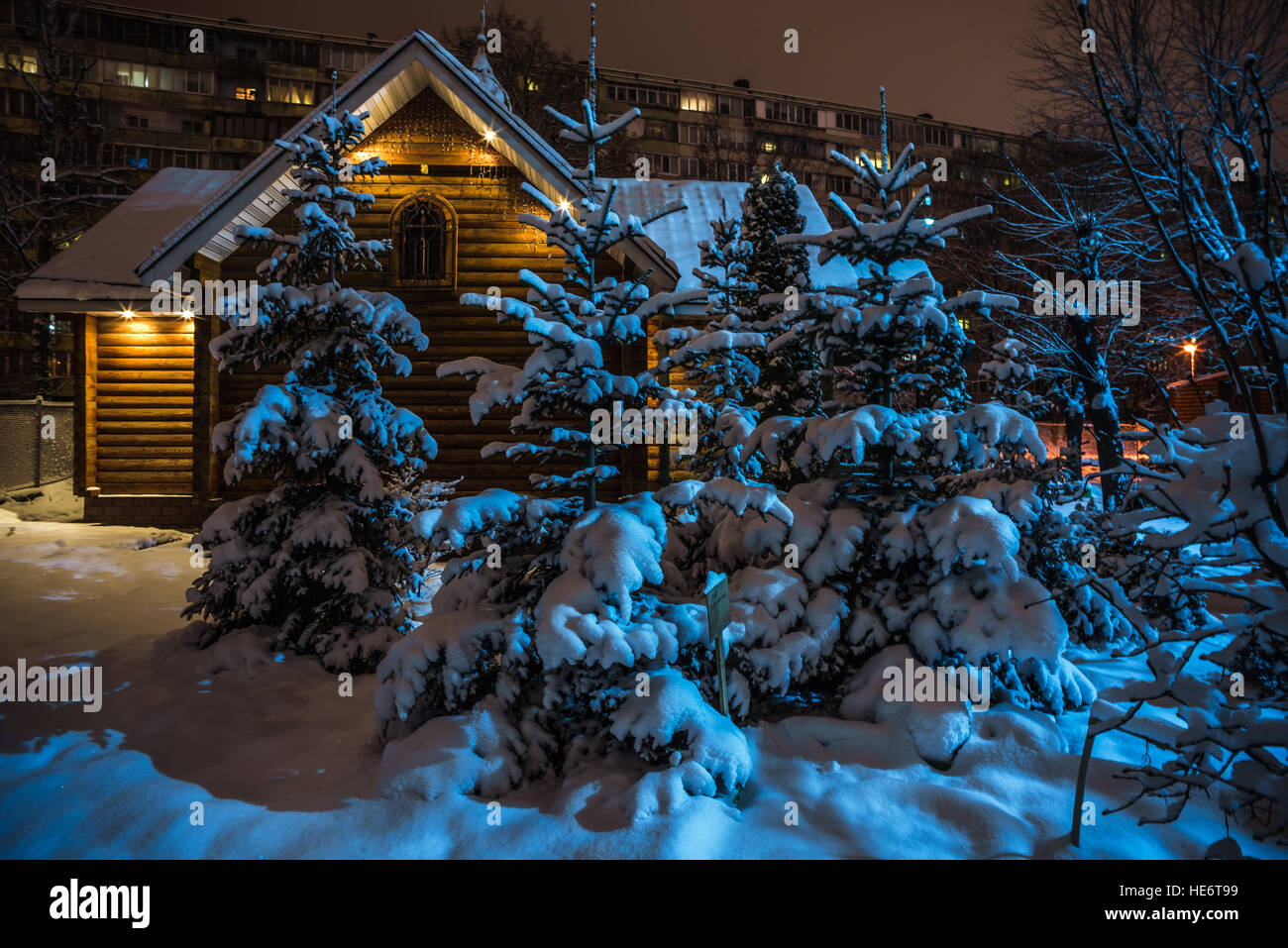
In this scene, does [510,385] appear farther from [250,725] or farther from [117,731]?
[117,731]

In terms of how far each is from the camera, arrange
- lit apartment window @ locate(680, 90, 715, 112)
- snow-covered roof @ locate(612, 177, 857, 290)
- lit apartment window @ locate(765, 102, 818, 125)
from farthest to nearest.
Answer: lit apartment window @ locate(765, 102, 818, 125) → lit apartment window @ locate(680, 90, 715, 112) → snow-covered roof @ locate(612, 177, 857, 290)

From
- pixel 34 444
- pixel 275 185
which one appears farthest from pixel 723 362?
pixel 34 444

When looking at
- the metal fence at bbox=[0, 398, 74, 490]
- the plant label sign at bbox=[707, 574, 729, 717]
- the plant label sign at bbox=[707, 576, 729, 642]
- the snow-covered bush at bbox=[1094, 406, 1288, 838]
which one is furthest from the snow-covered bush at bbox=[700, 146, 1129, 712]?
the metal fence at bbox=[0, 398, 74, 490]

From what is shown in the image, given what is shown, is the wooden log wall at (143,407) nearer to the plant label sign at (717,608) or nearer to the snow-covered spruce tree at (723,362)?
the snow-covered spruce tree at (723,362)

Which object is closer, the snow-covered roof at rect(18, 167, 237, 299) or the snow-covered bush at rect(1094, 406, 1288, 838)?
the snow-covered bush at rect(1094, 406, 1288, 838)

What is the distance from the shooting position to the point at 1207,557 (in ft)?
10.8

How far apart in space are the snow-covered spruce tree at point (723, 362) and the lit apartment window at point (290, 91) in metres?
46.1

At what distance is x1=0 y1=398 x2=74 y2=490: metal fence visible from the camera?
15.8 m

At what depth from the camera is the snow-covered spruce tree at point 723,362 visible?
5121 millimetres

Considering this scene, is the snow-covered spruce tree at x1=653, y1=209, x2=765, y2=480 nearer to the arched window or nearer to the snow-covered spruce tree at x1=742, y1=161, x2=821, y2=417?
the snow-covered spruce tree at x1=742, y1=161, x2=821, y2=417

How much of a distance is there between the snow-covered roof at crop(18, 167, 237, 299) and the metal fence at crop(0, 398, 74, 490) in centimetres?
504

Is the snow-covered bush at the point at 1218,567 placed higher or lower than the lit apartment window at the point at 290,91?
lower

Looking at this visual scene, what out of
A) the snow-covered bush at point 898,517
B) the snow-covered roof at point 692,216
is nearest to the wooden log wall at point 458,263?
the snow-covered roof at point 692,216
